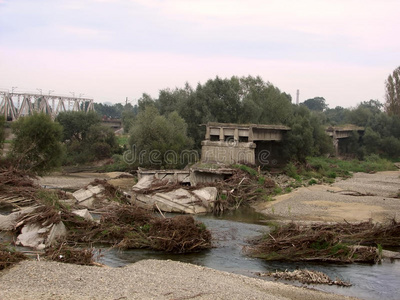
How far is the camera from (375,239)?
23359 millimetres

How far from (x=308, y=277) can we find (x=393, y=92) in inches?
3101

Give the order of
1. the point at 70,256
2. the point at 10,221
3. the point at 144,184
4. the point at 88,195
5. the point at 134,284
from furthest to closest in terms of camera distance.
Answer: the point at 144,184
the point at 88,195
the point at 10,221
the point at 70,256
the point at 134,284

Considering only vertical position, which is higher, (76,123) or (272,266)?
(76,123)

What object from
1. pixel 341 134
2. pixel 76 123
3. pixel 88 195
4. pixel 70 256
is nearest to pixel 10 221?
pixel 70 256

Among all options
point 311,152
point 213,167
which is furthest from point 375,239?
point 311,152

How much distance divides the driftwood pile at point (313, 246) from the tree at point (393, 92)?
229 ft

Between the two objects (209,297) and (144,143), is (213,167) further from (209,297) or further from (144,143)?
(209,297)

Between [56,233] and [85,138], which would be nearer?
[56,233]

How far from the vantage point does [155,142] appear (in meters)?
47.9

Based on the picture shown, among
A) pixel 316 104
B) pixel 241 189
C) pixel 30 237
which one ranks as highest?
pixel 316 104

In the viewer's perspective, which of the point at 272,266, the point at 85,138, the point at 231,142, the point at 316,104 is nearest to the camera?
the point at 272,266

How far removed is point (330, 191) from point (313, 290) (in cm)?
2295

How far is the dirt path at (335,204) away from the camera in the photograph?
2990 centimetres

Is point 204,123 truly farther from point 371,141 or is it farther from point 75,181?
point 371,141
